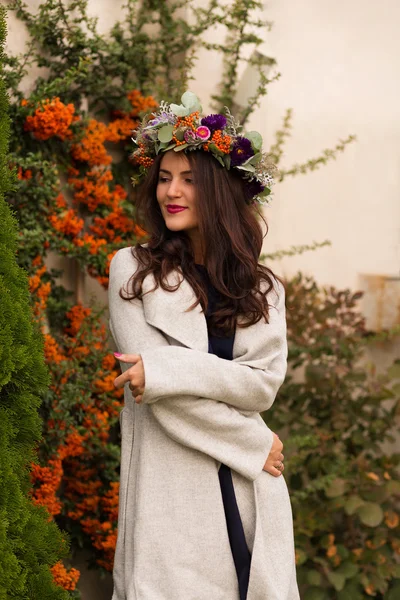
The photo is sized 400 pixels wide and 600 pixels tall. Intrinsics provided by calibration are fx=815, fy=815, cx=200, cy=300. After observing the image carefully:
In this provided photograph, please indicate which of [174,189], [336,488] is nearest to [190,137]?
[174,189]

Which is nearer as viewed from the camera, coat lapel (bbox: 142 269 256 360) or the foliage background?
coat lapel (bbox: 142 269 256 360)

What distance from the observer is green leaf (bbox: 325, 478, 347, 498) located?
12.5ft

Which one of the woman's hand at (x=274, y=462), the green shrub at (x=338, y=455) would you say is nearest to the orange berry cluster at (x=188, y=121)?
the woman's hand at (x=274, y=462)

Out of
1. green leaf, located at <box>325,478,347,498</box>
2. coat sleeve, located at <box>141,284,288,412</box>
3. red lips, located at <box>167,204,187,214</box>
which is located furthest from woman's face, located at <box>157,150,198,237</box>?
green leaf, located at <box>325,478,347,498</box>

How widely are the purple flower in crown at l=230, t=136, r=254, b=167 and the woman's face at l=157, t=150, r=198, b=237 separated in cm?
15

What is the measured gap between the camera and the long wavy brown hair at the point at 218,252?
2.29m

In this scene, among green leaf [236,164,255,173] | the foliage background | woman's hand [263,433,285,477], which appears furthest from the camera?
the foliage background

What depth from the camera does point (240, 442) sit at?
2.18 meters

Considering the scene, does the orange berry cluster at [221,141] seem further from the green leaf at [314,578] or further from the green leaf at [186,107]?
the green leaf at [314,578]

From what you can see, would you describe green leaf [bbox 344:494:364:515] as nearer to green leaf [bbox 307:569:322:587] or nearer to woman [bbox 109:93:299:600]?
green leaf [bbox 307:569:322:587]

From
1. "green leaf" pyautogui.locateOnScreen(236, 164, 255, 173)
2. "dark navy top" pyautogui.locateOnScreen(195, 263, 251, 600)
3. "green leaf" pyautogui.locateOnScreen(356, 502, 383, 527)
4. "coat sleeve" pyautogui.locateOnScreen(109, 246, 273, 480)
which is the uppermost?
"green leaf" pyautogui.locateOnScreen(236, 164, 255, 173)

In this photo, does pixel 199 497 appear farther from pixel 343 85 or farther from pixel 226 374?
pixel 343 85

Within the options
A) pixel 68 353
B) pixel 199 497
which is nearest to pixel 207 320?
pixel 199 497

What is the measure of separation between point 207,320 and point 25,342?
519 millimetres
